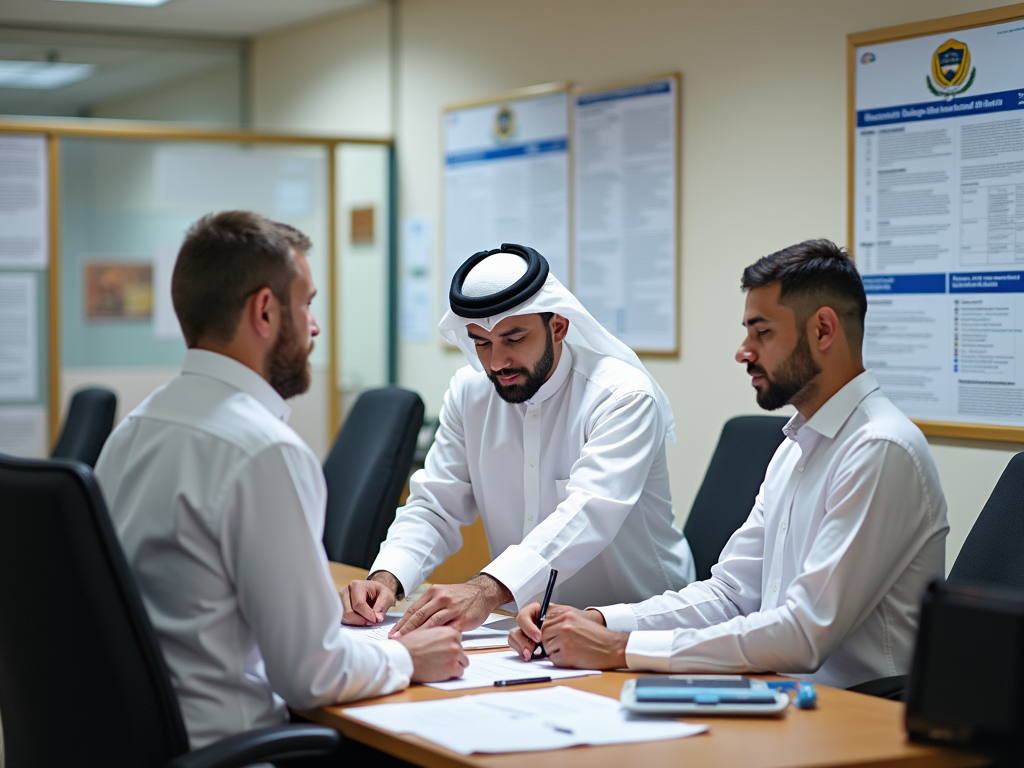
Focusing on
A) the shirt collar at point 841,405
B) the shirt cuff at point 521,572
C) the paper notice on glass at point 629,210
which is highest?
the paper notice on glass at point 629,210

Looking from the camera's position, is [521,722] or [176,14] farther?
[176,14]

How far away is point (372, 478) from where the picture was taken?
3311mm

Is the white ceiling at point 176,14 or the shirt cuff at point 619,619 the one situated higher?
the white ceiling at point 176,14

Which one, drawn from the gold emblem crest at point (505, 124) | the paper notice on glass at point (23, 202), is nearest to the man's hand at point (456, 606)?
the gold emblem crest at point (505, 124)

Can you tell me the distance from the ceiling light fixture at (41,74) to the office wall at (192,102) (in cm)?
19

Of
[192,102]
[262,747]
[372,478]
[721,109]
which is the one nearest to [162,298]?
[192,102]

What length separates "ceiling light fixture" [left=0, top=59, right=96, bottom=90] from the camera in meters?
5.84

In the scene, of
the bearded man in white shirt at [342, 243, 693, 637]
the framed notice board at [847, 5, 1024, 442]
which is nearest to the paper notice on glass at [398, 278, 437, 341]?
the framed notice board at [847, 5, 1024, 442]

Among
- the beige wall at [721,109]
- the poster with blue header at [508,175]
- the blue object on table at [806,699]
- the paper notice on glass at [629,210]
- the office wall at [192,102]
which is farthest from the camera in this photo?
the office wall at [192,102]

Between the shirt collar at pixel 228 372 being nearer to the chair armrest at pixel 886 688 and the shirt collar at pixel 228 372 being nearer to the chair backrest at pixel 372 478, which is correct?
the chair armrest at pixel 886 688

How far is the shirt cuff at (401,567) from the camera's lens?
2.63 meters

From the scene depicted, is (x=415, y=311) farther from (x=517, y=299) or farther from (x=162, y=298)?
(x=517, y=299)

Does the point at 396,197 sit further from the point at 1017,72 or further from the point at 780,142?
the point at 1017,72

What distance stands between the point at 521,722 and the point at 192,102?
563cm
